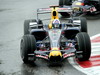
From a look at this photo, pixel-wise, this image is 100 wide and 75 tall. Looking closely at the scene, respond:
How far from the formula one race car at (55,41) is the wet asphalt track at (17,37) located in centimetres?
36

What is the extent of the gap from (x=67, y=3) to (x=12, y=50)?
8783mm

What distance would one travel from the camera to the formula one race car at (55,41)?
11.8m

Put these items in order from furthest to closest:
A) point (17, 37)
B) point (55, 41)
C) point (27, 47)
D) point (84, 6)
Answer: point (84, 6)
point (17, 37)
point (55, 41)
point (27, 47)

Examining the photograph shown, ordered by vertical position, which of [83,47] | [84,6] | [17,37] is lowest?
[17,37]

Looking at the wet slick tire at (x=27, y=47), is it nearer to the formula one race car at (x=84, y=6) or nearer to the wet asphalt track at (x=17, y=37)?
the wet asphalt track at (x=17, y=37)

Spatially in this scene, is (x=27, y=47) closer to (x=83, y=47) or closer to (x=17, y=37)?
(x=83, y=47)

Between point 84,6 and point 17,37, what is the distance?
19.7ft

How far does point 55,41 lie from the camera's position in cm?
1230

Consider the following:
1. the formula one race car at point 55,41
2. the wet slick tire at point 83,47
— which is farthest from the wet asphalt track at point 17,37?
the wet slick tire at point 83,47

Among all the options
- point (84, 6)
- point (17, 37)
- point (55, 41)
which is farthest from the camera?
point (84, 6)

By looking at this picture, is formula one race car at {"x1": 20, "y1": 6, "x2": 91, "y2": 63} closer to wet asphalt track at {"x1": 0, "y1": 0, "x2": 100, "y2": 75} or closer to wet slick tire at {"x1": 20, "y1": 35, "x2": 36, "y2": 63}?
wet slick tire at {"x1": 20, "y1": 35, "x2": 36, "y2": 63}

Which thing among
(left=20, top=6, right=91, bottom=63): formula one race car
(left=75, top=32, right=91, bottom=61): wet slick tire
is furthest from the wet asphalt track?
(left=75, top=32, right=91, bottom=61): wet slick tire

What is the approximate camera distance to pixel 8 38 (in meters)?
16.7

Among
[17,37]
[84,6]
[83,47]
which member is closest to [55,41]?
[83,47]
